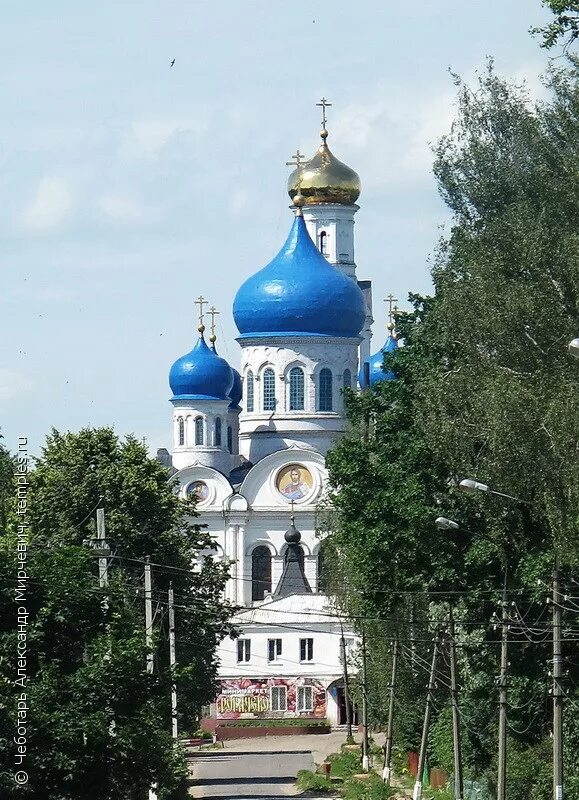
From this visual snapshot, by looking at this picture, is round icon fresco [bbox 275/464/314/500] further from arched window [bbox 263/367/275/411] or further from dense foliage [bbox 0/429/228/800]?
dense foliage [bbox 0/429/228/800]

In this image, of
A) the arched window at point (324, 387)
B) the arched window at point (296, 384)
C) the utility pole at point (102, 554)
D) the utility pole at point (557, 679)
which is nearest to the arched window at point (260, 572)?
the arched window at point (296, 384)

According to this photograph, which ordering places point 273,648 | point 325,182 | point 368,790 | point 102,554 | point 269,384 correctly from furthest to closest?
point 325,182 → point 269,384 → point 273,648 → point 368,790 → point 102,554

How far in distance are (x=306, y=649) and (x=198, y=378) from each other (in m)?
16.6

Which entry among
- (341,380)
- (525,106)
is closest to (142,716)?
(525,106)

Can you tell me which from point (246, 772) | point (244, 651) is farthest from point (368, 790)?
point (244, 651)

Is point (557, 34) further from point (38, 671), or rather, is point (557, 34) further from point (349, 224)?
point (349, 224)

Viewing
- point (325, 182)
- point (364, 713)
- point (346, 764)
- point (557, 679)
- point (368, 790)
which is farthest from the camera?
point (325, 182)

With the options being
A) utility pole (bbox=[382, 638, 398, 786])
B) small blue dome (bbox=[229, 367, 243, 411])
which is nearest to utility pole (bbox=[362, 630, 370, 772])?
utility pole (bbox=[382, 638, 398, 786])

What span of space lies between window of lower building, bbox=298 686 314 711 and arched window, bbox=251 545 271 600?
9.92 m

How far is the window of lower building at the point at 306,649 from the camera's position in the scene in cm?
7981

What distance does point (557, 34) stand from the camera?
25000 millimetres

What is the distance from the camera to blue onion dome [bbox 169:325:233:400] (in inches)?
3676

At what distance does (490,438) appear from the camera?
2820cm

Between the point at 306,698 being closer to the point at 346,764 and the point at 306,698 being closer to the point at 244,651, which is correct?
the point at 244,651
